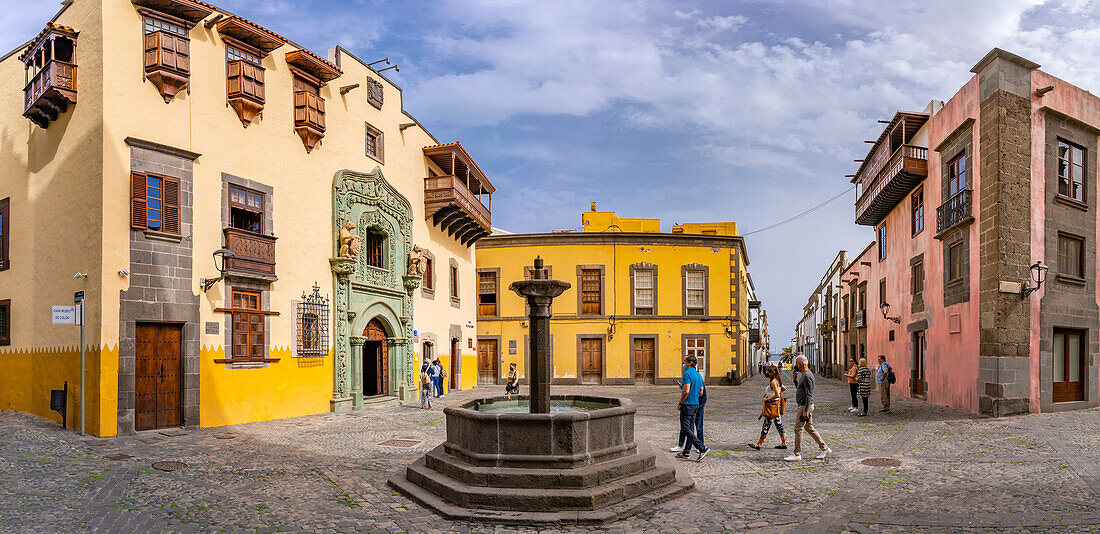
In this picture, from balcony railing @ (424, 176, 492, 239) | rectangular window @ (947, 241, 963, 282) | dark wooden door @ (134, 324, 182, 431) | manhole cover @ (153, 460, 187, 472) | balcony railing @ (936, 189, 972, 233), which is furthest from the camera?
balcony railing @ (424, 176, 492, 239)

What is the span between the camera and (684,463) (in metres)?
10.5

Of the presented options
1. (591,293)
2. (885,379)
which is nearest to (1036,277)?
(885,379)

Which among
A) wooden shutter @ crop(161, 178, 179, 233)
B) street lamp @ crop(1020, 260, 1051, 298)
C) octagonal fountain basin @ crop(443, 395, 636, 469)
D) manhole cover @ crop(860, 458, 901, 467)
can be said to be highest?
wooden shutter @ crop(161, 178, 179, 233)

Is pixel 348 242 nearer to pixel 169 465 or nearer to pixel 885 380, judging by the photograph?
pixel 169 465

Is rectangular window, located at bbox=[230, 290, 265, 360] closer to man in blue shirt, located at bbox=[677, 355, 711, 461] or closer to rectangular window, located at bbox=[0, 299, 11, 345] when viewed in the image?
rectangular window, located at bbox=[0, 299, 11, 345]

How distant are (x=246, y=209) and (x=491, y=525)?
38.5 ft

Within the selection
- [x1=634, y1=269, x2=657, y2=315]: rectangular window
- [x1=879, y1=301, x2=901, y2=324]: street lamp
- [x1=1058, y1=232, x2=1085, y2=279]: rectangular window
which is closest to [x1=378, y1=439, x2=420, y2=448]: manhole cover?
[x1=1058, y1=232, x2=1085, y2=279]: rectangular window

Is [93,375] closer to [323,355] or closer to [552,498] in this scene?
[323,355]

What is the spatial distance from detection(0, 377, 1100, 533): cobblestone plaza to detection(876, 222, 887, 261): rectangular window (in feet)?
46.4

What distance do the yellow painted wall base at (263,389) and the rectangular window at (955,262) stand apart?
56.1ft

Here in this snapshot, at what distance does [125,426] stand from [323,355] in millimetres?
5440

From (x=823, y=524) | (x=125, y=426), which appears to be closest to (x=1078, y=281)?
(x=823, y=524)

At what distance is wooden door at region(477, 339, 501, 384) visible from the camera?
111 feet

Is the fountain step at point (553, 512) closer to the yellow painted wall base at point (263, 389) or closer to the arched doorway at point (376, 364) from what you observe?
the yellow painted wall base at point (263, 389)
